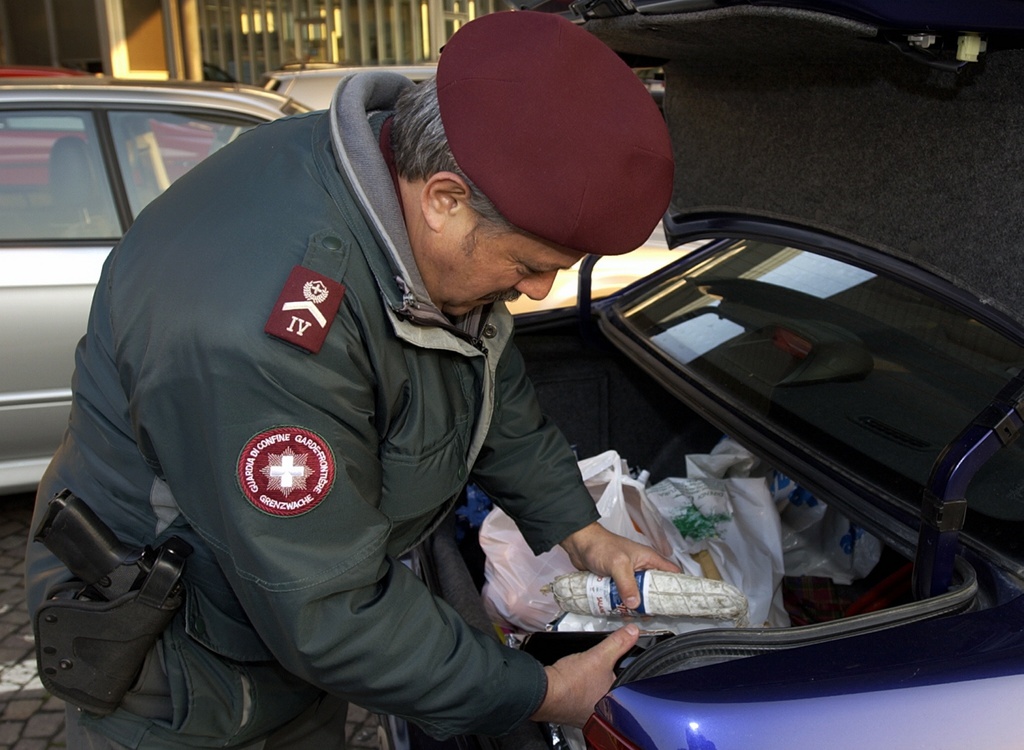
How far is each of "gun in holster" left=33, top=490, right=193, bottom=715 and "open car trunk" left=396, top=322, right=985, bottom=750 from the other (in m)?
0.51

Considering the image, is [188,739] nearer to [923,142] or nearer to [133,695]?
[133,695]

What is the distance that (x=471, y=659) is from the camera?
4.09 ft

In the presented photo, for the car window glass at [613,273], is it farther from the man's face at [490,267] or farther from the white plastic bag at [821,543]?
the man's face at [490,267]

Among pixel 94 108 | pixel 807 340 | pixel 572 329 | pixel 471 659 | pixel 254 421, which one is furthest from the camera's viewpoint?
pixel 94 108

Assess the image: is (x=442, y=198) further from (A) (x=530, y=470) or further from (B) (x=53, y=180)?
(B) (x=53, y=180)

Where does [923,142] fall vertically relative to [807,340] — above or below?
above

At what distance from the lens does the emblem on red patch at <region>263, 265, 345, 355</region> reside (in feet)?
3.43

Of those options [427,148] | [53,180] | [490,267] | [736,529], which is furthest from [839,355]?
[53,180]

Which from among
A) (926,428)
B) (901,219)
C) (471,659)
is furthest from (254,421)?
(926,428)

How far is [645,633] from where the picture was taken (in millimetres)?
1584

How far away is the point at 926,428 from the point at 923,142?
48 centimetres

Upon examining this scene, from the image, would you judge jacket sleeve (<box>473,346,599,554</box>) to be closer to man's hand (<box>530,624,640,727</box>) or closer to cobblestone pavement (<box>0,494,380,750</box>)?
man's hand (<box>530,624,640,727</box>)

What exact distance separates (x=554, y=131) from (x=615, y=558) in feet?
2.73

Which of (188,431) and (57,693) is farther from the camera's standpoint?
(57,693)
